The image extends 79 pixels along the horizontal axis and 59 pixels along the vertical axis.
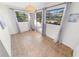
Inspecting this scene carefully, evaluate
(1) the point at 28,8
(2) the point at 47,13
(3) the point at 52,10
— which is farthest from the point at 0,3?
(2) the point at 47,13

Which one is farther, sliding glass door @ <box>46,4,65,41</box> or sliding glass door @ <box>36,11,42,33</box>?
sliding glass door @ <box>36,11,42,33</box>

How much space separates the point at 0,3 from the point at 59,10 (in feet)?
7.54

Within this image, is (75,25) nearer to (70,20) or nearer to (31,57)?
(70,20)

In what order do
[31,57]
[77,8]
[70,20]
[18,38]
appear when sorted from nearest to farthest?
1. [31,57]
2. [77,8]
3. [70,20]
4. [18,38]

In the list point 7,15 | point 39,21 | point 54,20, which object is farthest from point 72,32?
point 39,21

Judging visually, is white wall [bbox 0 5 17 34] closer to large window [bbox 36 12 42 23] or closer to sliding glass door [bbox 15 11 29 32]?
sliding glass door [bbox 15 11 29 32]

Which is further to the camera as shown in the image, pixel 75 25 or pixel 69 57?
pixel 75 25

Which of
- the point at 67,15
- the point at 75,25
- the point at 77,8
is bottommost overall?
the point at 75,25

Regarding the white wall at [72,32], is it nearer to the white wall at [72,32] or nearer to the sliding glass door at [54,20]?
the white wall at [72,32]

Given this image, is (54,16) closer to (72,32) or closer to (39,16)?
(72,32)

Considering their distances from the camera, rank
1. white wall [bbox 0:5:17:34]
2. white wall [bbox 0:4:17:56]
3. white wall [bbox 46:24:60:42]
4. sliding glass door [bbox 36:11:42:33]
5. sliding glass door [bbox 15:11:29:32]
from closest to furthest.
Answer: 1. white wall [bbox 0:4:17:56]
2. white wall [bbox 0:5:17:34]
3. sliding glass door [bbox 15:11:29:32]
4. white wall [bbox 46:24:60:42]
5. sliding glass door [bbox 36:11:42:33]

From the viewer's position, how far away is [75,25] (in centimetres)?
305

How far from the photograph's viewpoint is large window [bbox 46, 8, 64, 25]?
13.1 ft

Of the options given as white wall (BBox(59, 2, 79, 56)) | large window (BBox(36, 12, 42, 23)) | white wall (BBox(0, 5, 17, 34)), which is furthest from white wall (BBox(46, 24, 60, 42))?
white wall (BBox(0, 5, 17, 34))
